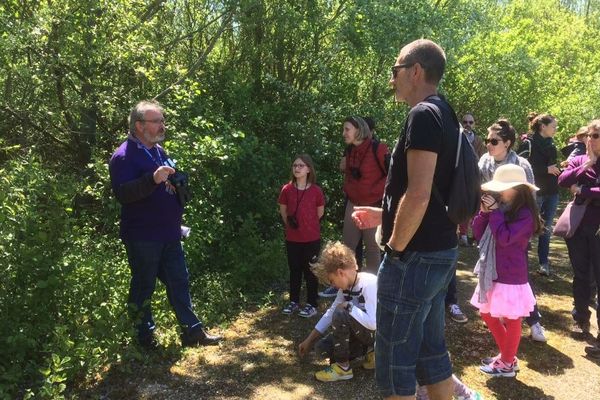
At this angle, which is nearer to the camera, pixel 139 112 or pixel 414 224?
pixel 414 224

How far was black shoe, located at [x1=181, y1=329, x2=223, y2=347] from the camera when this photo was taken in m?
4.17

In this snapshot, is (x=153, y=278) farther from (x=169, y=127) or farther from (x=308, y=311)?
(x=169, y=127)

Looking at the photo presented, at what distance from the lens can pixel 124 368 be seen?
3617 mm

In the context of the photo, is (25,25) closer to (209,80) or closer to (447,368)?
(209,80)

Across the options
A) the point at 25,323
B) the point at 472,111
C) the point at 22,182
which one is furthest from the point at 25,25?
the point at 472,111

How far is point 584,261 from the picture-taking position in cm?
436

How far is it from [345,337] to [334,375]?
0.31 m

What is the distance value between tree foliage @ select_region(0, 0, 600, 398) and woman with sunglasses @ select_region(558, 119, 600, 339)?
319cm

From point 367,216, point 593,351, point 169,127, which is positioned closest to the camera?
point 367,216

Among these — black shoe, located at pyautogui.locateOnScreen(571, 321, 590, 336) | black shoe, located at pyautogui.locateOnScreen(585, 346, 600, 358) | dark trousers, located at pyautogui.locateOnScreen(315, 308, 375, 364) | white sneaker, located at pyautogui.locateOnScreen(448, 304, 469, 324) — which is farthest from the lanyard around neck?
black shoe, located at pyautogui.locateOnScreen(571, 321, 590, 336)

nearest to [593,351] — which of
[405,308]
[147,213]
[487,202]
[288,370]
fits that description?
[487,202]

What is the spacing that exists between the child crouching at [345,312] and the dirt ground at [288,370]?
17cm

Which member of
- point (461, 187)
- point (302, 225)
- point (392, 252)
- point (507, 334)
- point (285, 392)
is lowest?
point (285, 392)

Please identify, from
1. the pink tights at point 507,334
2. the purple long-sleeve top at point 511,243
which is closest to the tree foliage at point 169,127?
the pink tights at point 507,334
